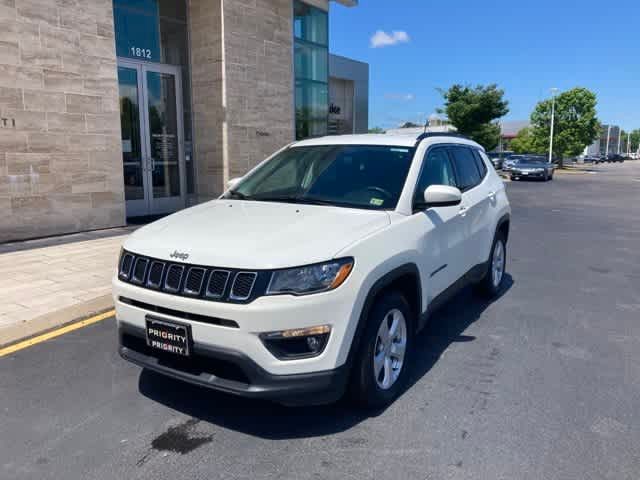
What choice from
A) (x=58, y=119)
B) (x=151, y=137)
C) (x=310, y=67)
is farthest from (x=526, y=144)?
(x=58, y=119)

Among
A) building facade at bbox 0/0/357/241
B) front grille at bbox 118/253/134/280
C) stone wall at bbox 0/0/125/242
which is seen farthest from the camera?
building facade at bbox 0/0/357/241

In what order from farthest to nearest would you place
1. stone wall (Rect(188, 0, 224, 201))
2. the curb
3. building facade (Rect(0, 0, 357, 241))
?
stone wall (Rect(188, 0, 224, 201)) < building facade (Rect(0, 0, 357, 241)) < the curb

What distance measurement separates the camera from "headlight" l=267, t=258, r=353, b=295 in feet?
9.30

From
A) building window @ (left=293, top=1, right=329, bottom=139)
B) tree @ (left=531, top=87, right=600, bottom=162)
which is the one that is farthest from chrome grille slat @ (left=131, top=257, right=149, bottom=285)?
tree @ (left=531, top=87, right=600, bottom=162)

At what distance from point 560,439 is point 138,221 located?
9.34 metres

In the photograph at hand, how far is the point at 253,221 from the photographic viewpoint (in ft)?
11.4

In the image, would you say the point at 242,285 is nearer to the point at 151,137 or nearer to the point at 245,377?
the point at 245,377

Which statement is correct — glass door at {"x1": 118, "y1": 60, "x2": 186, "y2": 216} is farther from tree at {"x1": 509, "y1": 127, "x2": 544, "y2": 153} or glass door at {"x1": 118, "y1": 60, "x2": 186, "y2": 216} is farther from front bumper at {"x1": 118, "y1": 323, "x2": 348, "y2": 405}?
Answer: tree at {"x1": 509, "y1": 127, "x2": 544, "y2": 153}

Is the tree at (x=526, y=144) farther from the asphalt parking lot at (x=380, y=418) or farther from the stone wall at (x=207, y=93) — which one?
the asphalt parking lot at (x=380, y=418)

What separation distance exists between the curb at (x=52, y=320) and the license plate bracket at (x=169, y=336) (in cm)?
213

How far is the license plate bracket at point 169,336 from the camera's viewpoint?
2969mm

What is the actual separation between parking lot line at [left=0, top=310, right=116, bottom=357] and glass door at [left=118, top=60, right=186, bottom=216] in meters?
6.30

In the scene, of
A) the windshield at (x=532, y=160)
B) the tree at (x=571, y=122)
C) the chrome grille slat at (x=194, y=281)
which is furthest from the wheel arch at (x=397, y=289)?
the tree at (x=571, y=122)

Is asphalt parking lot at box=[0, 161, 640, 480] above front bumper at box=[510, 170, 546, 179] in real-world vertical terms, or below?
below
